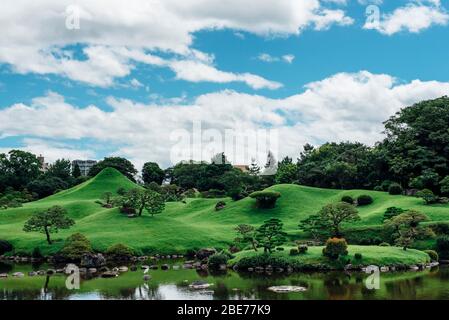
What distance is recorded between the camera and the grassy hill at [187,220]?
60.0m

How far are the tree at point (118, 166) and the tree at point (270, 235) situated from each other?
3283 inches

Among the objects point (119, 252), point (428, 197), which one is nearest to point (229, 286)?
point (119, 252)

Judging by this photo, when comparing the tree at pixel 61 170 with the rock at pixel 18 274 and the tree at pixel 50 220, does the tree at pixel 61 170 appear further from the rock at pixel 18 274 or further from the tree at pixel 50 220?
the rock at pixel 18 274

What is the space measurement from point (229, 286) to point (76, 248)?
2258 cm

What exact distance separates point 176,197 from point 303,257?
51581 mm

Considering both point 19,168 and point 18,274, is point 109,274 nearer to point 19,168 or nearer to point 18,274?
point 18,274

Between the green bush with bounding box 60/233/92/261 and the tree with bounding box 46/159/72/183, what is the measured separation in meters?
68.5

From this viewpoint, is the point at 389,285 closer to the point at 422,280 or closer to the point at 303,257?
the point at 422,280

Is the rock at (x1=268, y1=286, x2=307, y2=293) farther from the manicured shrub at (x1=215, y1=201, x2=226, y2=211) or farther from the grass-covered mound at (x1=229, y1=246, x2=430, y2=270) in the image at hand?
the manicured shrub at (x1=215, y1=201, x2=226, y2=211)

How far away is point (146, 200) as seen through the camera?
6825 centimetres

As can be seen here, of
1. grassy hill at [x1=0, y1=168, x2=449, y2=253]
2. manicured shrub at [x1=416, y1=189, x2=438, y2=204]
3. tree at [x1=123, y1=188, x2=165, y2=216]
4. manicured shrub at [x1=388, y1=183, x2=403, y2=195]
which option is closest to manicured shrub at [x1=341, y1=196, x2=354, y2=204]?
grassy hill at [x1=0, y1=168, x2=449, y2=253]
